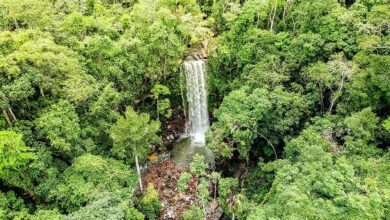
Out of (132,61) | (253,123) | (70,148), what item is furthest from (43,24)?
(253,123)

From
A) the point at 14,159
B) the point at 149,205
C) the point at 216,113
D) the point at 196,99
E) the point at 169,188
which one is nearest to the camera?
the point at 14,159

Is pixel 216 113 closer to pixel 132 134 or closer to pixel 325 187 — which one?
pixel 132 134

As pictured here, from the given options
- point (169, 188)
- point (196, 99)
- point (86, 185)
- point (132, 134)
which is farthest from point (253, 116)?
point (86, 185)

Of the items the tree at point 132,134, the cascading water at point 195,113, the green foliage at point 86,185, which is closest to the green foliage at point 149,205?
the green foliage at point 86,185

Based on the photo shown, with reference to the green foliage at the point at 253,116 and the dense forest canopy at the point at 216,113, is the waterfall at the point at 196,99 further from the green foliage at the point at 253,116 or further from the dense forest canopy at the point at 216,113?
the green foliage at the point at 253,116

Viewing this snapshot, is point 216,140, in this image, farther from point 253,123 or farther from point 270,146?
point 270,146

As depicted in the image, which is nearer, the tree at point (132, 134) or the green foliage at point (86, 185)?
the green foliage at point (86, 185)
